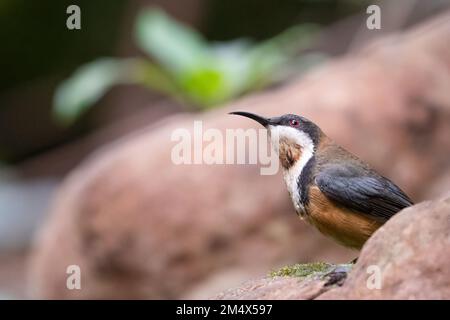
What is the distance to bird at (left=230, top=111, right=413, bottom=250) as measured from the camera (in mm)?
3873

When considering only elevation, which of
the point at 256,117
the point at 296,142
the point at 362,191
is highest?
the point at 256,117

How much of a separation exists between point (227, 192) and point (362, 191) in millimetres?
3289

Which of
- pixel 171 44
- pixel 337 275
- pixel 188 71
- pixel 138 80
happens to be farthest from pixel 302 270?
pixel 138 80

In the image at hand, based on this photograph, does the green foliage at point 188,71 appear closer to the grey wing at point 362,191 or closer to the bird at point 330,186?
the bird at point 330,186

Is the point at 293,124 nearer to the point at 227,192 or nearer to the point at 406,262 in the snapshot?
the point at 406,262

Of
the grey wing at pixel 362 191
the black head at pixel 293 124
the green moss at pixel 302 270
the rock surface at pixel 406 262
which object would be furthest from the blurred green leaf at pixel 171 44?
the rock surface at pixel 406 262

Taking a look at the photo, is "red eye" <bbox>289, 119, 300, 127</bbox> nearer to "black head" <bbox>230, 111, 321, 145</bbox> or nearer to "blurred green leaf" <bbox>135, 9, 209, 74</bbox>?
"black head" <bbox>230, 111, 321, 145</bbox>

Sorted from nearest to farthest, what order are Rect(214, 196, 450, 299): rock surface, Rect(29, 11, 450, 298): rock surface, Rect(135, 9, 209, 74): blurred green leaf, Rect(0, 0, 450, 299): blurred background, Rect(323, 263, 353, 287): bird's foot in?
Rect(214, 196, 450, 299): rock surface, Rect(323, 263, 353, 287): bird's foot, Rect(29, 11, 450, 298): rock surface, Rect(0, 0, 450, 299): blurred background, Rect(135, 9, 209, 74): blurred green leaf

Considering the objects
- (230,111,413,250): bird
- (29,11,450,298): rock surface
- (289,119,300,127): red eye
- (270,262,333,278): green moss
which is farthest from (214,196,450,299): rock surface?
(29,11,450,298): rock surface

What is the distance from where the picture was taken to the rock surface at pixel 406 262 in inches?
122

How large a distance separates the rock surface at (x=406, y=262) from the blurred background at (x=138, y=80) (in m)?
3.68

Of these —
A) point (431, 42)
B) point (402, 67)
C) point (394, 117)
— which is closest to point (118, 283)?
point (394, 117)

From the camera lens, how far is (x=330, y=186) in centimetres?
395
